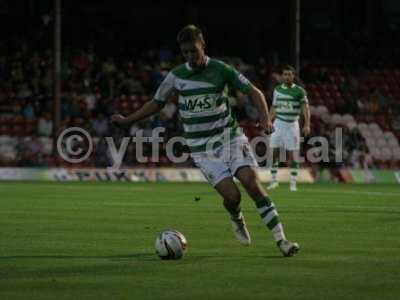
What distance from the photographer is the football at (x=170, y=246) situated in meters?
11.8

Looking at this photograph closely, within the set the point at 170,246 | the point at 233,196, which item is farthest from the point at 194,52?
the point at 170,246

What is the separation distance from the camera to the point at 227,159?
41.3 ft

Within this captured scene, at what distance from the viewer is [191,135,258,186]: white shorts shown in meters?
12.5

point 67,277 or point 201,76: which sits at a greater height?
point 201,76

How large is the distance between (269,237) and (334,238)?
0.79 m

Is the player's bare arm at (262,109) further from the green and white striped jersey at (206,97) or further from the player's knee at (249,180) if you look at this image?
the player's knee at (249,180)

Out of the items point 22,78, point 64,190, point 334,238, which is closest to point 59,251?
point 334,238

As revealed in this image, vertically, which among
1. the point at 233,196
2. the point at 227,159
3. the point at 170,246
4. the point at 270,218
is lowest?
the point at 170,246

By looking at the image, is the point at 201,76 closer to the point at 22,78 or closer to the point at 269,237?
the point at 269,237

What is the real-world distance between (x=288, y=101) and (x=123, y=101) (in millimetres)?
8549

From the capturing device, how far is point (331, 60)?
41.5 metres
